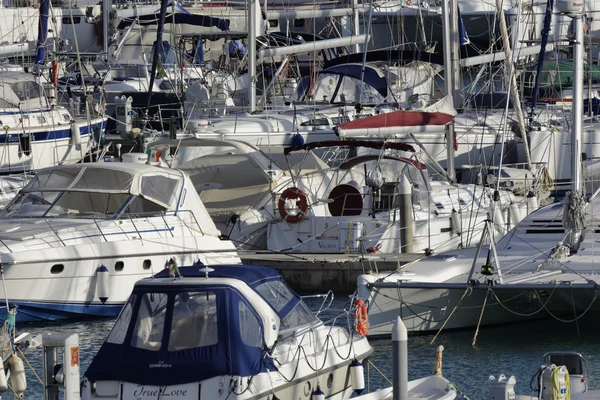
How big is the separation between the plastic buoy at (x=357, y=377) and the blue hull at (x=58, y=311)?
25.3 ft

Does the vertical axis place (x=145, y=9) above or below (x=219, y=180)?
above

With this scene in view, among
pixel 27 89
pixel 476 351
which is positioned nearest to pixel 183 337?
pixel 476 351

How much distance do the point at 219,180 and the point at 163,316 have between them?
1448cm

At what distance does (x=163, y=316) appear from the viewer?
13070mm

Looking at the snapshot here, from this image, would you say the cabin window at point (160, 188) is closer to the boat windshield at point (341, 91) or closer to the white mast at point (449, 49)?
the white mast at point (449, 49)

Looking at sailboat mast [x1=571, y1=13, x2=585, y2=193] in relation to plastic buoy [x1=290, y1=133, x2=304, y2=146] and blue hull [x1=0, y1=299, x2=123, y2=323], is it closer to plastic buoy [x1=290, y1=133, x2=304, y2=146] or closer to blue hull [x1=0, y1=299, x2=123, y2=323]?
blue hull [x1=0, y1=299, x2=123, y2=323]

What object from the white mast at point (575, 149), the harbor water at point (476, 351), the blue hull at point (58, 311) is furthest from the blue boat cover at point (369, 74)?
the blue hull at point (58, 311)

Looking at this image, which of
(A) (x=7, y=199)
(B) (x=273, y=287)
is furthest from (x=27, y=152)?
(B) (x=273, y=287)

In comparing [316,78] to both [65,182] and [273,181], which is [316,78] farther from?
[65,182]

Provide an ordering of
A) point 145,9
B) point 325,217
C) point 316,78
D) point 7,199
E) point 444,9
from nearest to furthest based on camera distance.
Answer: point 325,217 < point 7,199 < point 444,9 < point 316,78 < point 145,9

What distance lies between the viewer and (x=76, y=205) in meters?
22.2

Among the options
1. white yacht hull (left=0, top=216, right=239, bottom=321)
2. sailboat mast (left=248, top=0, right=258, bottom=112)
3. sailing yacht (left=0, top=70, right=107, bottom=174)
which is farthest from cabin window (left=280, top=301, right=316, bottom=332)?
sailboat mast (left=248, top=0, right=258, bottom=112)

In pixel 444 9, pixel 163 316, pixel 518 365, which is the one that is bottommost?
pixel 518 365

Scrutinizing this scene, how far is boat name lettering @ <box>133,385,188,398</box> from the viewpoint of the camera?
12625 millimetres
